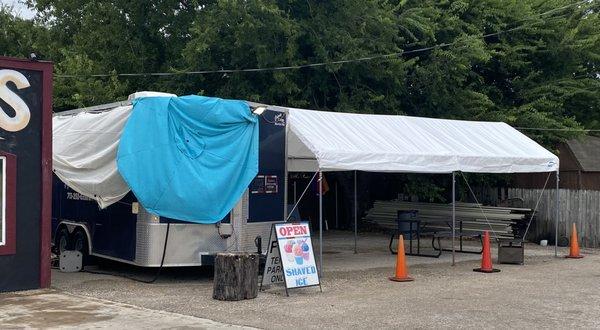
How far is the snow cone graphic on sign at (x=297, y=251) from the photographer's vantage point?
11570 millimetres

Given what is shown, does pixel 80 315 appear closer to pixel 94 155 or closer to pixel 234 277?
pixel 234 277

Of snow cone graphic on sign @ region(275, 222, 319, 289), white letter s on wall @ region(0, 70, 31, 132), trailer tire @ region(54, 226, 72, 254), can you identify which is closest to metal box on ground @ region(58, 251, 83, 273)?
trailer tire @ region(54, 226, 72, 254)

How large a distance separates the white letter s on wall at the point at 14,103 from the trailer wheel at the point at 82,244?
3281 mm

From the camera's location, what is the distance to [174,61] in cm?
2312

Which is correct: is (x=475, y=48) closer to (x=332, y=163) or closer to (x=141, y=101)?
(x=332, y=163)

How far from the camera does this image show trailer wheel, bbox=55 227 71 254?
1415 centimetres

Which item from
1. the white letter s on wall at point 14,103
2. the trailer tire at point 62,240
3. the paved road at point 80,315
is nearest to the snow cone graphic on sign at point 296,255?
the paved road at point 80,315

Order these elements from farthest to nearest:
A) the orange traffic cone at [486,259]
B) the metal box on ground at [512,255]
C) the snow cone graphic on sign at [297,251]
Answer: the metal box on ground at [512,255] < the orange traffic cone at [486,259] < the snow cone graphic on sign at [297,251]

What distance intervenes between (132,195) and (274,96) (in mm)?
9671

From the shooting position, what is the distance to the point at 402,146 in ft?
46.7

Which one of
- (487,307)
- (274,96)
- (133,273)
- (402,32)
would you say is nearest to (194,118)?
(133,273)

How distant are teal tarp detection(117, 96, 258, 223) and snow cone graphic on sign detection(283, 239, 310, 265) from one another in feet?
4.48

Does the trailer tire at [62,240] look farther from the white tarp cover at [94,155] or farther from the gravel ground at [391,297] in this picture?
the white tarp cover at [94,155]

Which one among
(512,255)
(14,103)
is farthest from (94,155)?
(512,255)
